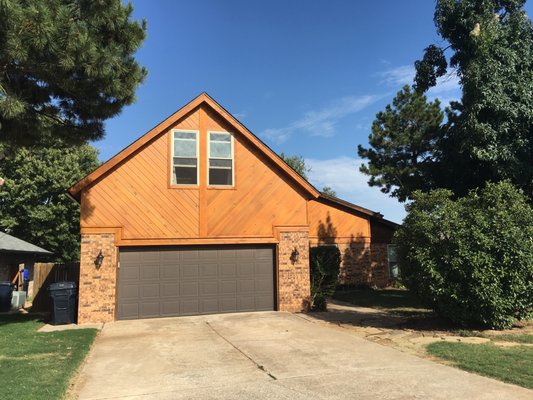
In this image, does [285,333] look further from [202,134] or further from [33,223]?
[33,223]

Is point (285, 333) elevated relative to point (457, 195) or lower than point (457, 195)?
lower

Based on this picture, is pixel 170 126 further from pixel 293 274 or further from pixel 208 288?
pixel 293 274

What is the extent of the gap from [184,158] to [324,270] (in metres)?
6.13

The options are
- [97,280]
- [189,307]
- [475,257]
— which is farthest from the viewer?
[189,307]

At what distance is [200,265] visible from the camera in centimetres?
1417

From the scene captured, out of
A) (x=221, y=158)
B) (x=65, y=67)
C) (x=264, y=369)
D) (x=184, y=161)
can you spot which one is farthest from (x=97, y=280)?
(x=264, y=369)

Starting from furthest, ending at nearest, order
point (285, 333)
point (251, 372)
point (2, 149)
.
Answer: point (2, 149), point (285, 333), point (251, 372)

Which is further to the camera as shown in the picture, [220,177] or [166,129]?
[220,177]

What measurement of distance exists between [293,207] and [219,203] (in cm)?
245

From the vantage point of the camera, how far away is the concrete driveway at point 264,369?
6195 millimetres

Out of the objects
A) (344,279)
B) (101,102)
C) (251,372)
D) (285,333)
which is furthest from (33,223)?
(251,372)

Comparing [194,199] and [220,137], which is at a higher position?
[220,137]

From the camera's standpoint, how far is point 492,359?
25.5 feet

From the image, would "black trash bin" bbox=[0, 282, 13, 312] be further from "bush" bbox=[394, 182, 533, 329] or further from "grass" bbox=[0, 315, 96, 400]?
"bush" bbox=[394, 182, 533, 329]
